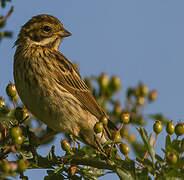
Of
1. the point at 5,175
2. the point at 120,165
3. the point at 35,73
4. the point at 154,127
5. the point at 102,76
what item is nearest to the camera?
the point at 5,175

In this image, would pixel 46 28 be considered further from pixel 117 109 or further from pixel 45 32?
pixel 117 109

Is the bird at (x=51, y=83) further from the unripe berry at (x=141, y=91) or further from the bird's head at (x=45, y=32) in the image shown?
the unripe berry at (x=141, y=91)

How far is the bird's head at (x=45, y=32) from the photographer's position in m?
6.83

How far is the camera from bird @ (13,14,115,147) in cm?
565

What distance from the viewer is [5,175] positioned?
2.61 meters

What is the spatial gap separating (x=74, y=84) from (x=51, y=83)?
775 millimetres

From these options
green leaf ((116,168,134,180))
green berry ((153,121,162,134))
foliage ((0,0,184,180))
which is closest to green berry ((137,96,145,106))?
foliage ((0,0,184,180))

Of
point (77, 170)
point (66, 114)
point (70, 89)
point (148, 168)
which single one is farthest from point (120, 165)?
point (70, 89)

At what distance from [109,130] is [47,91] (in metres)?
1.26

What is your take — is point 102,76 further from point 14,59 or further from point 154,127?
point 14,59

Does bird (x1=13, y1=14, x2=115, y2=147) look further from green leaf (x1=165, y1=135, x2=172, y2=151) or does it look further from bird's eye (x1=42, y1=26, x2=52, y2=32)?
green leaf (x1=165, y1=135, x2=172, y2=151)

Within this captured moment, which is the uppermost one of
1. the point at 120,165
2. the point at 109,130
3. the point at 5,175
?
the point at 5,175

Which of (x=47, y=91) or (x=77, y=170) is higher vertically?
(x=47, y=91)

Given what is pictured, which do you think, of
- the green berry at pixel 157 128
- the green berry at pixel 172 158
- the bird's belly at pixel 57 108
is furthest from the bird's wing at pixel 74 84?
the green berry at pixel 172 158
